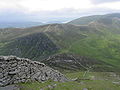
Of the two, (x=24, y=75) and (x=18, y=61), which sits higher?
(x=18, y=61)

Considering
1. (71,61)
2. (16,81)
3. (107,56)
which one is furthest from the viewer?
(107,56)

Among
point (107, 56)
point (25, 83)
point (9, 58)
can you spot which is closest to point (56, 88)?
point (25, 83)

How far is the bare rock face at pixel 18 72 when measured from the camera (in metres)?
35.5

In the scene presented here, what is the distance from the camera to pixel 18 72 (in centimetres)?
3703

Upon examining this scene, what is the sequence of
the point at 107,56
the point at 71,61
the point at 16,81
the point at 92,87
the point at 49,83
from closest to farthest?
1. the point at 16,81
2. the point at 49,83
3. the point at 92,87
4. the point at 71,61
5. the point at 107,56

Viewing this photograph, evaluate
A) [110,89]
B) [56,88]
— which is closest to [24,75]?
[56,88]

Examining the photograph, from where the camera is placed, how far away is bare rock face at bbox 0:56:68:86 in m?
35.5

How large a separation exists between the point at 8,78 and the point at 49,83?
9.80m

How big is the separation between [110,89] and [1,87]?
92.2 ft

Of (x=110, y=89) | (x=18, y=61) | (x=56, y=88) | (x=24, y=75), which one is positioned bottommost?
(x=110, y=89)

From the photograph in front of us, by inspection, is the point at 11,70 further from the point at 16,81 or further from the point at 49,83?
the point at 49,83

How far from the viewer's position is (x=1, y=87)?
3272cm

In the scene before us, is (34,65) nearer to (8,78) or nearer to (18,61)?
(18,61)

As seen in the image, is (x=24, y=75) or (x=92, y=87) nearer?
(x=24, y=75)
